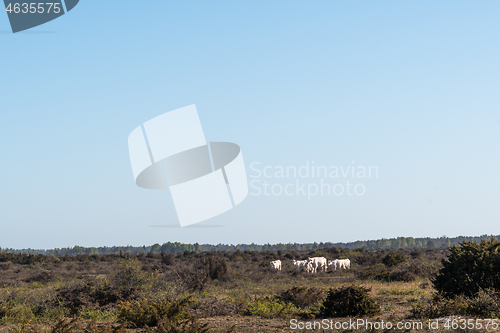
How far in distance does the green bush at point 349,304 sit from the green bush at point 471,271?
3120 millimetres

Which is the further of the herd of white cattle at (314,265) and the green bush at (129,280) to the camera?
the herd of white cattle at (314,265)

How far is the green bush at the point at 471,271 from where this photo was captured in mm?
16438

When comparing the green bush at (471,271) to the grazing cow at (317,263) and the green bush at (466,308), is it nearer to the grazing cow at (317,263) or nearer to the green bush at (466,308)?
the green bush at (466,308)

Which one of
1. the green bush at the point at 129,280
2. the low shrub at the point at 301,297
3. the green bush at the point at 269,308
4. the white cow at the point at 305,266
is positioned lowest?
the white cow at the point at 305,266

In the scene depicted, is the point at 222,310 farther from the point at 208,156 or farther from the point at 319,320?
the point at 208,156

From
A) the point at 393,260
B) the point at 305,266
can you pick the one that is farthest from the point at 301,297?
the point at 393,260

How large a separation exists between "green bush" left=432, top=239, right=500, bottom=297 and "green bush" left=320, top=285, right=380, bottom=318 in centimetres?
312

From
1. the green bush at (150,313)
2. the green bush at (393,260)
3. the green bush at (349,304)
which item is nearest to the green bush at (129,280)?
the green bush at (150,313)

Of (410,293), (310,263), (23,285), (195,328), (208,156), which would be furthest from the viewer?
(310,263)

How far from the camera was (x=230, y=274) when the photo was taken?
32406 millimetres

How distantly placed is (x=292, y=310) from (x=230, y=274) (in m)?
15.6

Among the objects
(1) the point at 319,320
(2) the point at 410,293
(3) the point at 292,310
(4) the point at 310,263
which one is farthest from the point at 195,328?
(4) the point at 310,263

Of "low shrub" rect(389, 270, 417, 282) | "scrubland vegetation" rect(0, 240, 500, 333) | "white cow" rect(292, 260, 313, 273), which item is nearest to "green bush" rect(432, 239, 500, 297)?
"scrubland vegetation" rect(0, 240, 500, 333)

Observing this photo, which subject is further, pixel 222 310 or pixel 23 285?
pixel 23 285
